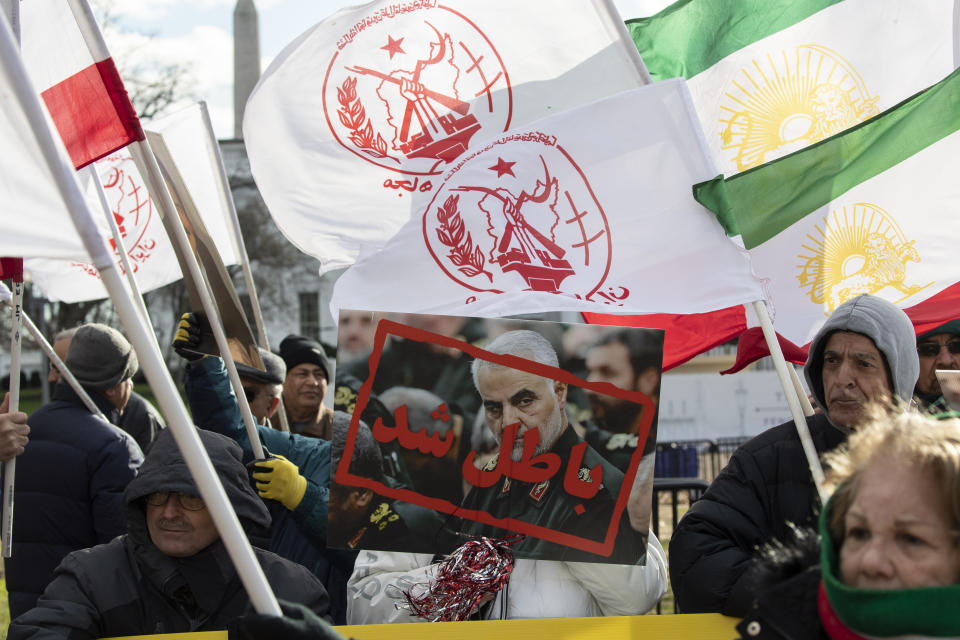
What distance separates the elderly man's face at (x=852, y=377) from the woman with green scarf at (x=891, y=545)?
135cm

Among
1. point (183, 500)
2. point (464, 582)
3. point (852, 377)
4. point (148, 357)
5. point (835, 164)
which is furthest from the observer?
Result: point (835, 164)

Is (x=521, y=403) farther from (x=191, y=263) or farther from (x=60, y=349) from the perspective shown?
(x=60, y=349)

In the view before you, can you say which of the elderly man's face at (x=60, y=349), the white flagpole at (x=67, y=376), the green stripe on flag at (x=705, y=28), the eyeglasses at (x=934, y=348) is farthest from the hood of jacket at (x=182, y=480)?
the eyeglasses at (x=934, y=348)

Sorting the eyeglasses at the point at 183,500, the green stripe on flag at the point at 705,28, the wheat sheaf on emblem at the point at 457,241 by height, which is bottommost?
the eyeglasses at the point at 183,500

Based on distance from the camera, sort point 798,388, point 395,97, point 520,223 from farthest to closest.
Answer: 1. point 395,97
2. point 520,223
3. point 798,388

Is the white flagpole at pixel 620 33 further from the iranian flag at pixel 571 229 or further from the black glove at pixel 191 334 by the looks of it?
the black glove at pixel 191 334

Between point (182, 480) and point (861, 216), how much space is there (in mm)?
2695

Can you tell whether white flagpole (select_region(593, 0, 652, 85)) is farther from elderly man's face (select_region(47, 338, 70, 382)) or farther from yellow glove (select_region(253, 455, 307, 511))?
elderly man's face (select_region(47, 338, 70, 382))

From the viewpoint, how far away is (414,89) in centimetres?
455

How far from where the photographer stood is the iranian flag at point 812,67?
4328 mm

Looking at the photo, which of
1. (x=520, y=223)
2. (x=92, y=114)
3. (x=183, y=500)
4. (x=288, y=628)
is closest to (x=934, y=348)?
(x=520, y=223)

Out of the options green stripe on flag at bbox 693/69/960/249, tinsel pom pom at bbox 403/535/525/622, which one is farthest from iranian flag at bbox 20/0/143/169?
green stripe on flag at bbox 693/69/960/249

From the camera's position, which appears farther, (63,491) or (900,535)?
(63,491)

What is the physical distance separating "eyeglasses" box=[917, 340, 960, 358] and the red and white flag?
3416 millimetres
